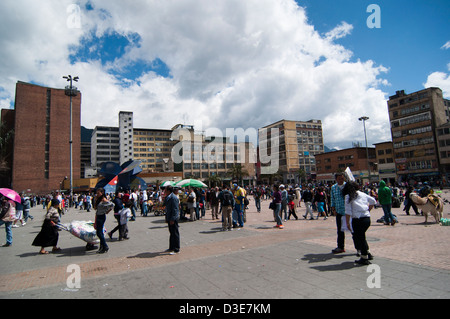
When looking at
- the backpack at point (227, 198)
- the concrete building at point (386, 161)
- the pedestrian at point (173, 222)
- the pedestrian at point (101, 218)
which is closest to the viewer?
the pedestrian at point (173, 222)

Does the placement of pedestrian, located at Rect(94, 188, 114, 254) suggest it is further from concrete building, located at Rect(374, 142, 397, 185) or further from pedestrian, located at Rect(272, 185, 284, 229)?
concrete building, located at Rect(374, 142, 397, 185)

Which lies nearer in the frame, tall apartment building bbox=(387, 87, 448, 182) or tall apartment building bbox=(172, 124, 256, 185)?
tall apartment building bbox=(387, 87, 448, 182)

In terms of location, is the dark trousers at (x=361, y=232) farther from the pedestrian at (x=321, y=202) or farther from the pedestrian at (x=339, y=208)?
the pedestrian at (x=321, y=202)

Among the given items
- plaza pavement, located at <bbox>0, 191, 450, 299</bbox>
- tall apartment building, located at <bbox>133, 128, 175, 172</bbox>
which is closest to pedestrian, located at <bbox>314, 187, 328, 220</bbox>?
plaza pavement, located at <bbox>0, 191, 450, 299</bbox>

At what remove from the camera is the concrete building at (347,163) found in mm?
70500

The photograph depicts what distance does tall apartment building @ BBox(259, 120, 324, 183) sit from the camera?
90.6 metres

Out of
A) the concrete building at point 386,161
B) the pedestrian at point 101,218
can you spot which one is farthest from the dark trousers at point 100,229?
the concrete building at point 386,161

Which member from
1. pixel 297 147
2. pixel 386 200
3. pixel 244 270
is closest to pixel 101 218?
pixel 244 270

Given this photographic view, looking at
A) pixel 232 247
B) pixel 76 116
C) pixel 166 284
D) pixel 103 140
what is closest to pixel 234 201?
pixel 232 247

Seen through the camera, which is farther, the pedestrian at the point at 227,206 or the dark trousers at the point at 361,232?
the pedestrian at the point at 227,206

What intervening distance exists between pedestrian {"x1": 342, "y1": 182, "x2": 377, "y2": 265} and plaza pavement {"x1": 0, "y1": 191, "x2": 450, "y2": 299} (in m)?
0.29

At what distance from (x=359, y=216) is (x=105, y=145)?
11683cm

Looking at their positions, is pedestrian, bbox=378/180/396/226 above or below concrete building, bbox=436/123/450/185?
below

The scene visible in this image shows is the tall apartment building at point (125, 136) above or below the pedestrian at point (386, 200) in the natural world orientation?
→ above
